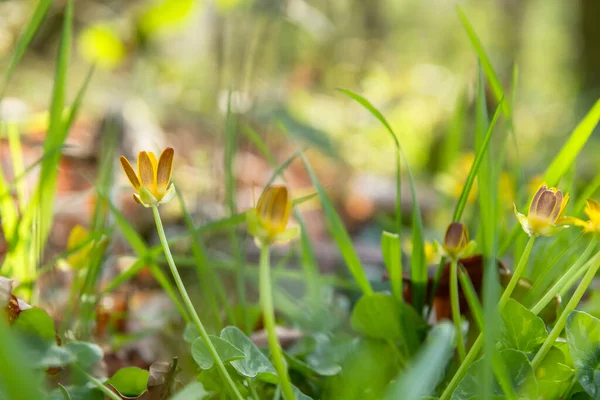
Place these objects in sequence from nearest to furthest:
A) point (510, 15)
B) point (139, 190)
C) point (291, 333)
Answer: point (139, 190), point (291, 333), point (510, 15)

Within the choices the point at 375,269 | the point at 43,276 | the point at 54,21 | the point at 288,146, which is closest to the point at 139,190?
the point at 43,276

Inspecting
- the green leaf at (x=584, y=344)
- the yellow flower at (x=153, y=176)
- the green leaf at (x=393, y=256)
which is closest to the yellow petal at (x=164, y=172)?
the yellow flower at (x=153, y=176)

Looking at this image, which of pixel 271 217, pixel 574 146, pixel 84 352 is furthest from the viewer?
pixel 574 146

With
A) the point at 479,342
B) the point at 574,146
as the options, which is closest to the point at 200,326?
the point at 479,342

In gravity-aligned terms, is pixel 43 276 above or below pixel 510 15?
below

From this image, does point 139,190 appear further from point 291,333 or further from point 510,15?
point 510,15

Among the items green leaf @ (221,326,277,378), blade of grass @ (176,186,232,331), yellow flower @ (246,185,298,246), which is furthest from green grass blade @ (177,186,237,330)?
yellow flower @ (246,185,298,246)

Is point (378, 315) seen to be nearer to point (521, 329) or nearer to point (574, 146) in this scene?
point (521, 329)
